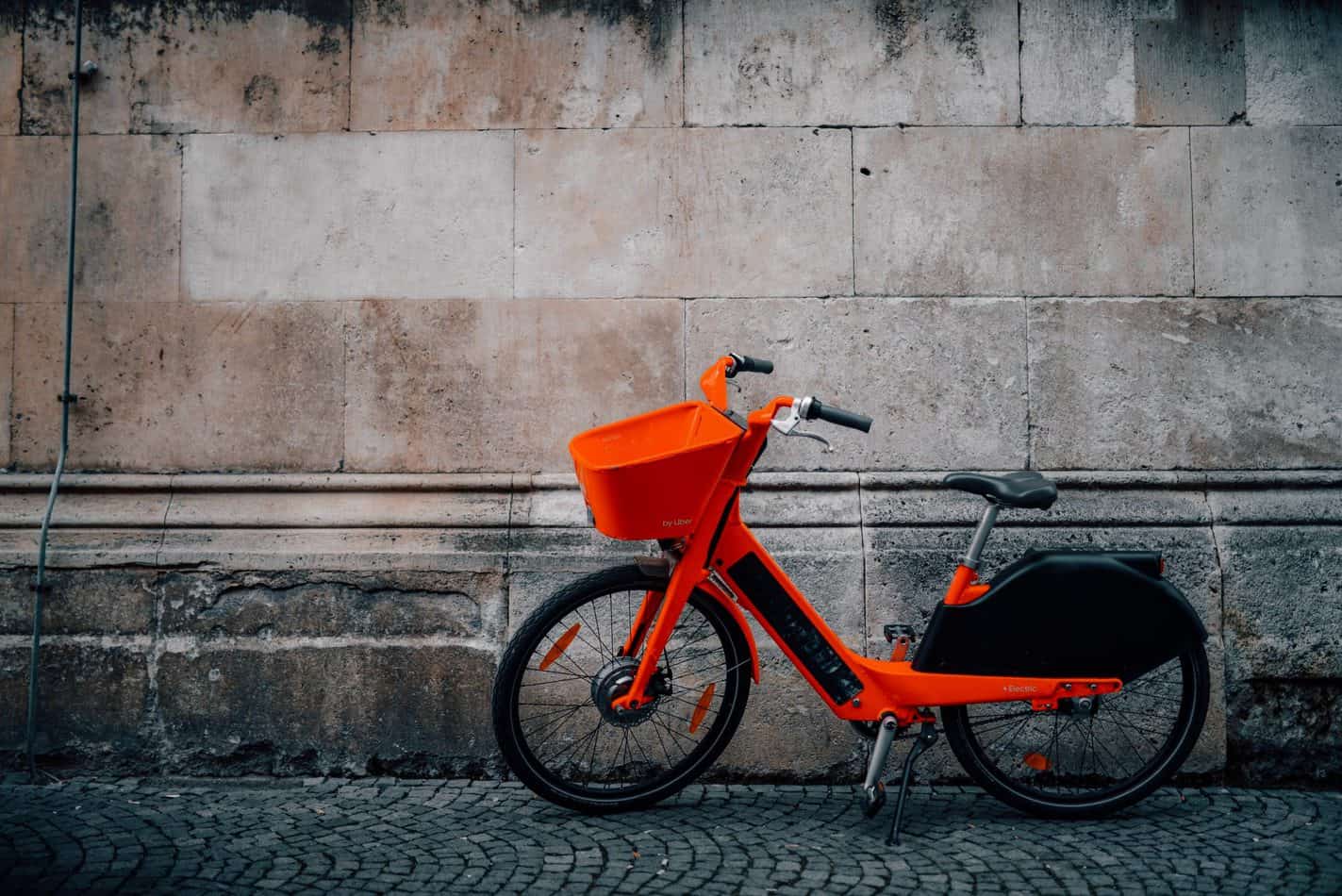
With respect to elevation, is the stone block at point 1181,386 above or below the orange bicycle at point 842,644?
above

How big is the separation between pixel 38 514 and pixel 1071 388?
431 centimetres

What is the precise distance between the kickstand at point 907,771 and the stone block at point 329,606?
1.75 metres

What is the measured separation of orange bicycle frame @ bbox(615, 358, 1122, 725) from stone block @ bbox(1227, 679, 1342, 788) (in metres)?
0.94

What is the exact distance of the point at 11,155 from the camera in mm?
4613

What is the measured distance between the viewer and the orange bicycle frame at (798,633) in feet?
11.9

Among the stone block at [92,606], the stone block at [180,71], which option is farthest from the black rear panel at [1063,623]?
the stone block at [180,71]

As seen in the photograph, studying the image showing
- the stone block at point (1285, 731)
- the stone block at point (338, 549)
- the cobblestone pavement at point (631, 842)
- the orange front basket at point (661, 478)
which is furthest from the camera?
the stone block at point (338, 549)

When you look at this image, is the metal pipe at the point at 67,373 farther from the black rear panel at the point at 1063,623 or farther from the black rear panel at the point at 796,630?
the black rear panel at the point at 1063,623

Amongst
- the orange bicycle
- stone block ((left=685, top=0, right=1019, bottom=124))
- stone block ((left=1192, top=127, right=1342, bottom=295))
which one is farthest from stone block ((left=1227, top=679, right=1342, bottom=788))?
stone block ((left=685, top=0, right=1019, bottom=124))

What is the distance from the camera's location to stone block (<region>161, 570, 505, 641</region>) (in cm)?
433

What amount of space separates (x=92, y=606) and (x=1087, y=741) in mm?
3991

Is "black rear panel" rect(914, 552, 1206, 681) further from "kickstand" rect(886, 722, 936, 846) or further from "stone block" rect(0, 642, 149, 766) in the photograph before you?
"stone block" rect(0, 642, 149, 766)

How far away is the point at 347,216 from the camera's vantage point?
457 cm

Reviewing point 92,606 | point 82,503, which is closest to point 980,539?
point 92,606
